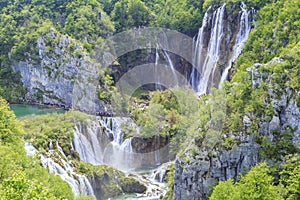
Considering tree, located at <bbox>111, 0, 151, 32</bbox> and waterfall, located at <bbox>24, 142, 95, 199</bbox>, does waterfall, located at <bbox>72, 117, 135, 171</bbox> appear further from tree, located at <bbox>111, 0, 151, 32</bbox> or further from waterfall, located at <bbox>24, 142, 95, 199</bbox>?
tree, located at <bbox>111, 0, 151, 32</bbox>

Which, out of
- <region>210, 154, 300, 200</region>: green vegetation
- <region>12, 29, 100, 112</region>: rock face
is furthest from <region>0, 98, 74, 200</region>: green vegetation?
<region>12, 29, 100, 112</region>: rock face

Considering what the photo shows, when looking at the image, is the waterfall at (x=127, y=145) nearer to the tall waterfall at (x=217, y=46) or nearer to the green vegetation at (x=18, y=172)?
the tall waterfall at (x=217, y=46)

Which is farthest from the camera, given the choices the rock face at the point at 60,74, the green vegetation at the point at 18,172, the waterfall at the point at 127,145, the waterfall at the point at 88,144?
the rock face at the point at 60,74

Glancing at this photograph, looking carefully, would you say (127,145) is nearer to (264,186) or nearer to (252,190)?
(252,190)

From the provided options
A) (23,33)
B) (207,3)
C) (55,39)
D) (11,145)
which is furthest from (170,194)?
(23,33)

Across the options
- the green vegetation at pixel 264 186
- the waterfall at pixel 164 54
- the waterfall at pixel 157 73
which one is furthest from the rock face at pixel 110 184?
the waterfall at pixel 164 54

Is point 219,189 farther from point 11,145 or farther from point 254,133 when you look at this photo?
point 11,145
